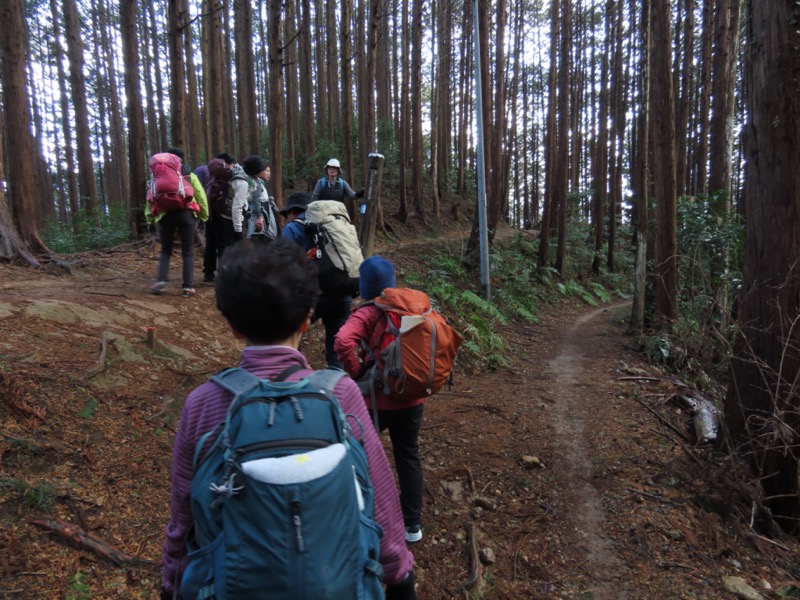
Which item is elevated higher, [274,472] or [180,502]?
[274,472]

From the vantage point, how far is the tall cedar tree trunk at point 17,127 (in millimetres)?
8414

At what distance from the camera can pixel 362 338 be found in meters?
2.83

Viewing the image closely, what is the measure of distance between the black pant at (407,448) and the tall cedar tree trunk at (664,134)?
290 inches

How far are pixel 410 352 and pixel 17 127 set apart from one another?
9901 millimetres

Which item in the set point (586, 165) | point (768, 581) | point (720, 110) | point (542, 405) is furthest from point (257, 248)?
point (586, 165)

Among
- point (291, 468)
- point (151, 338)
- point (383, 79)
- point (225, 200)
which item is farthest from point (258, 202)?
point (383, 79)

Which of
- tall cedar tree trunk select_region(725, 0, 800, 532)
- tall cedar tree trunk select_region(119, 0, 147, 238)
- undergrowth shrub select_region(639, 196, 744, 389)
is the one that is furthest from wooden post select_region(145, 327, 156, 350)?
undergrowth shrub select_region(639, 196, 744, 389)

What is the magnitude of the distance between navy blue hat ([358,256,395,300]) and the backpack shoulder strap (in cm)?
169

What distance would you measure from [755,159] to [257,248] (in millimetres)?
4273

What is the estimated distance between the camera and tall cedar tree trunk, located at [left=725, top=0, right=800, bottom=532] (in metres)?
3.72

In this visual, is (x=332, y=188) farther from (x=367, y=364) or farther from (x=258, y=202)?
(x=367, y=364)

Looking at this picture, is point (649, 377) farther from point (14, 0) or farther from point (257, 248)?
point (14, 0)

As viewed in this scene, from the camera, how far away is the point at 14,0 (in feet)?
27.7

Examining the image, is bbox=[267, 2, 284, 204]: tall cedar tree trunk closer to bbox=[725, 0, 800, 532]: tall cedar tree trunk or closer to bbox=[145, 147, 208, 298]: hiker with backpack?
bbox=[145, 147, 208, 298]: hiker with backpack
